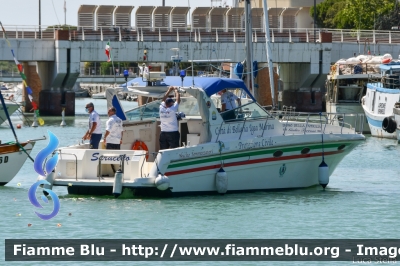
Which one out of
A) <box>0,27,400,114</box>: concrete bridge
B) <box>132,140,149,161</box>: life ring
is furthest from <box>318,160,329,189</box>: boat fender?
<box>0,27,400,114</box>: concrete bridge

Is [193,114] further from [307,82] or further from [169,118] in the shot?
[307,82]

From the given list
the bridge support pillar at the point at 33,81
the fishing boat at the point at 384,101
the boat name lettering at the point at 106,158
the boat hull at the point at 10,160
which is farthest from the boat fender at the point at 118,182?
the bridge support pillar at the point at 33,81

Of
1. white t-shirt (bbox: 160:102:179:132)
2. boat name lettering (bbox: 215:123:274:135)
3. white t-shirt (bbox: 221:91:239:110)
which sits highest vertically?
white t-shirt (bbox: 221:91:239:110)

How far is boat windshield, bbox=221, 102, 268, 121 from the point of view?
25047 millimetres

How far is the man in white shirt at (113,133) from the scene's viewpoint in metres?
24.4

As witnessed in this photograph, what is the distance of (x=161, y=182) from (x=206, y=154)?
1.42 m

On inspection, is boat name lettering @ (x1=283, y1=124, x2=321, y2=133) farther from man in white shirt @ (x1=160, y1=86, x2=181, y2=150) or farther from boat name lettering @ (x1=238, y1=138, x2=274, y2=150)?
man in white shirt @ (x1=160, y1=86, x2=181, y2=150)

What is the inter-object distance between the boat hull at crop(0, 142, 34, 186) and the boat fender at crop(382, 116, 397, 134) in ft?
74.4

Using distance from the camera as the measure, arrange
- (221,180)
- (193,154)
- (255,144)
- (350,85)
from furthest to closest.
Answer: (350,85) < (255,144) < (221,180) < (193,154)

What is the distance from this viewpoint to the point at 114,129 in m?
24.4

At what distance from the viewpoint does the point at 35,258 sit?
1838 centimetres

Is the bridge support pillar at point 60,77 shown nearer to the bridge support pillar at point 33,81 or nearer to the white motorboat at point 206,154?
the bridge support pillar at point 33,81

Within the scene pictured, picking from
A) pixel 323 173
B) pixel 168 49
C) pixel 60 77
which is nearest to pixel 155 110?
pixel 323 173

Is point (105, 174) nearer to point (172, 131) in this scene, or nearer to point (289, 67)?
point (172, 131)
